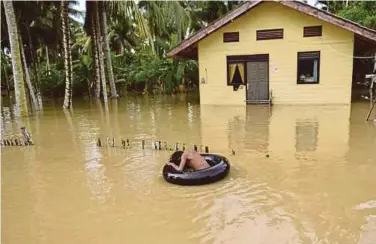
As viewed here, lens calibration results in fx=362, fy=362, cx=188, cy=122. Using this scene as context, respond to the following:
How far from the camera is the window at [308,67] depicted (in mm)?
14945

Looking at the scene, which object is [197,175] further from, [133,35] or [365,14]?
[133,35]

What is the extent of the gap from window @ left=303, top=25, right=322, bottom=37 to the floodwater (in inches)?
221

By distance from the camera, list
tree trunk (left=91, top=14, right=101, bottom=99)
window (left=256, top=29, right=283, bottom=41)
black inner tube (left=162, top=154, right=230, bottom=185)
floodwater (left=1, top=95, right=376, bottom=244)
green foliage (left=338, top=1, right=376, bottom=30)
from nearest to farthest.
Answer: floodwater (left=1, top=95, right=376, bottom=244) < black inner tube (left=162, top=154, right=230, bottom=185) < window (left=256, top=29, right=283, bottom=41) < green foliage (left=338, top=1, right=376, bottom=30) < tree trunk (left=91, top=14, right=101, bottom=99)

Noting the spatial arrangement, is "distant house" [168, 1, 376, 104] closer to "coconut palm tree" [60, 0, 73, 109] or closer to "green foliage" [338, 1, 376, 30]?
"green foliage" [338, 1, 376, 30]

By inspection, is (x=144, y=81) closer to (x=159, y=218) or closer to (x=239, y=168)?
(x=239, y=168)

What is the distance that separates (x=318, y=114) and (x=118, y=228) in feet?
31.9

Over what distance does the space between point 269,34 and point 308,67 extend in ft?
7.05

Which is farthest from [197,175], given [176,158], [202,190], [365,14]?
[365,14]

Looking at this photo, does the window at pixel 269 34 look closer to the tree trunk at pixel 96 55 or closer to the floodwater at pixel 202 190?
the floodwater at pixel 202 190

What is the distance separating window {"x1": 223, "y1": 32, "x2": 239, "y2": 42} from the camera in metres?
15.6

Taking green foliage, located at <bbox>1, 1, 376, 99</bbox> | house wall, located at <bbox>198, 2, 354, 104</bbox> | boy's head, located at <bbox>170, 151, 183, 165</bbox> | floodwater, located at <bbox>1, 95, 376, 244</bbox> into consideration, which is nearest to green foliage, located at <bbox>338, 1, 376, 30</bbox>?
green foliage, located at <bbox>1, 1, 376, 99</bbox>

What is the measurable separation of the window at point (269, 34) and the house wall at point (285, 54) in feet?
0.44

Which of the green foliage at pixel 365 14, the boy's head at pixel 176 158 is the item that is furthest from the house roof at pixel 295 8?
the boy's head at pixel 176 158

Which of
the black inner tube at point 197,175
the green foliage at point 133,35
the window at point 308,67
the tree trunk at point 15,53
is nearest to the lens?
the black inner tube at point 197,175
